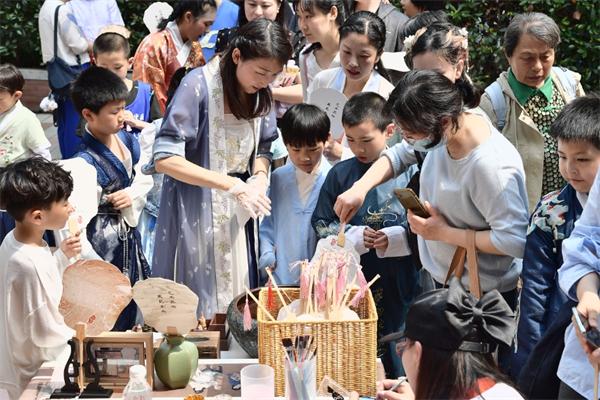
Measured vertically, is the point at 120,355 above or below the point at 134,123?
below

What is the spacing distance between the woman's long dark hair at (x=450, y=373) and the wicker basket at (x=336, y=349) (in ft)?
1.68

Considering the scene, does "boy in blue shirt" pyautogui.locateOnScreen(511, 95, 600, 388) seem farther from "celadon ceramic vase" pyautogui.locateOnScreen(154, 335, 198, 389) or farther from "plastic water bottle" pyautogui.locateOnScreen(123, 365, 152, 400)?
"plastic water bottle" pyautogui.locateOnScreen(123, 365, 152, 400)

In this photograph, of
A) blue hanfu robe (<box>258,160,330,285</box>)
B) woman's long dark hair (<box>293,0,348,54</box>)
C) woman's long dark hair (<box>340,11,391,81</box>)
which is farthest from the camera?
woman's long dark hair (<box>293,0,348,54</box>)

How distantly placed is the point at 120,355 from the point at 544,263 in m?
1.37

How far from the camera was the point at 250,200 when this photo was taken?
343 centimetres

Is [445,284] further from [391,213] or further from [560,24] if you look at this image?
[560,24]

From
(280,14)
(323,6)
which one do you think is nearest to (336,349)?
(323,6)

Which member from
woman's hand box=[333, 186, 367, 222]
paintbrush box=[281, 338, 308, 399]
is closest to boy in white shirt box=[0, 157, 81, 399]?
paintbrush box=[281, 338, 308, 399]

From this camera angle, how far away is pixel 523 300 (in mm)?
2998

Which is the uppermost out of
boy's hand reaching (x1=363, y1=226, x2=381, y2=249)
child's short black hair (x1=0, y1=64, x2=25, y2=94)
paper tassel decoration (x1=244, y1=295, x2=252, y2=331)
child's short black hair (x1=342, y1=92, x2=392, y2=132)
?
child's short black hair (x1=0, y1=64, x2=25, y2=94)

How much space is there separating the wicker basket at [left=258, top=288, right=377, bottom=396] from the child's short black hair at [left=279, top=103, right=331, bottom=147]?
1.24 meters

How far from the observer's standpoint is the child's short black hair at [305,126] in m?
3.73

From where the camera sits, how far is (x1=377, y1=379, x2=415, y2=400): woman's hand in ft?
8.18

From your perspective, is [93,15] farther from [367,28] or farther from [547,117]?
[547,117]
